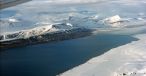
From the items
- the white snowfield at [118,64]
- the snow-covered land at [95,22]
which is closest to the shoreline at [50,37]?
the snow-covered land at [95,22]

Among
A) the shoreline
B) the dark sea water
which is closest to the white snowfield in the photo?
the dark sea water

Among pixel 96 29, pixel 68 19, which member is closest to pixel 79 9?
pixel 68 19

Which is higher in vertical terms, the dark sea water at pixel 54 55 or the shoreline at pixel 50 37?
the shoreline at pixel 50 37

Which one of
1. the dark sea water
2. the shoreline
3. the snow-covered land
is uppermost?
the snow-covered land

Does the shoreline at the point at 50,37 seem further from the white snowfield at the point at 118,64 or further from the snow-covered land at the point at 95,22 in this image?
the white snowfield at the point at 118,64

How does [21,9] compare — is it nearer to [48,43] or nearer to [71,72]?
[48,43]

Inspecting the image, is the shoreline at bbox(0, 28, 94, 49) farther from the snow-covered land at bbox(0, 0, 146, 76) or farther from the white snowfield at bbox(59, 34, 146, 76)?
the white snowfield at bbox(59, 34, 146, 76)

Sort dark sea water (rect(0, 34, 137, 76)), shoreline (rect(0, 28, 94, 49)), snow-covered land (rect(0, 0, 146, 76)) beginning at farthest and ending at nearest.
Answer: shoreline (rect(0, 28, 94, 49))
dark sea water (rect(0, 34, 137, 76))
snow-covered land (rect(0, 0, 146, 76))

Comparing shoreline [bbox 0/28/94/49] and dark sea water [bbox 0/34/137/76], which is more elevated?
shoreline [bbox 0/28/94/49]
